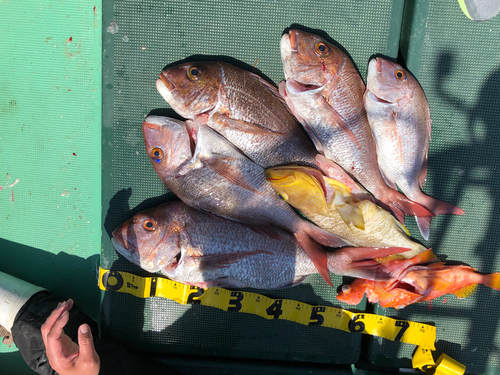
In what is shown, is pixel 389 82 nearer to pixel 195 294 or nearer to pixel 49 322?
pixel 195 294

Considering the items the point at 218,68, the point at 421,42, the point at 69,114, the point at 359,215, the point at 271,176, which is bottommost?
the point at 359,215

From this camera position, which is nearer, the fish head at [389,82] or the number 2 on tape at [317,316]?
the fish head at [389,82]

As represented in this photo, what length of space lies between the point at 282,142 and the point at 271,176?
0.25 meters

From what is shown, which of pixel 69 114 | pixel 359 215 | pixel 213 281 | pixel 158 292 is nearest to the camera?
pixel 359 215

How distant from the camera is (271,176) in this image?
6.31ft

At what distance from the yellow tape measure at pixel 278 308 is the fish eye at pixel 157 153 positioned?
930mm

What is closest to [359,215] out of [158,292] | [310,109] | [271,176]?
[271,176]

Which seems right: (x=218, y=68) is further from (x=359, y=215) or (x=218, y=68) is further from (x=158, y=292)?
(x=158, y=292)

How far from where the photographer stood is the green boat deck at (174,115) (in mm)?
2129

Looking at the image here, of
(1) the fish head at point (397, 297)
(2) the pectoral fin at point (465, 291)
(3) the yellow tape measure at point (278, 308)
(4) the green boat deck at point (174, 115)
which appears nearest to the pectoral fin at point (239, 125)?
(4) the green boat deck at point (174, 115)

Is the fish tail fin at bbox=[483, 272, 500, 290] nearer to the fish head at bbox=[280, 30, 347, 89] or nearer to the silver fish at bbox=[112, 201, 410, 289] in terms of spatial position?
the silver fish at bbox=[112, 201, 410, 289]

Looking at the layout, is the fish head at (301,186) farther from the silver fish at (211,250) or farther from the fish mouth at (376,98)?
the fish mouth at (376,98)

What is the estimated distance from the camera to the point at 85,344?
190 centimetres

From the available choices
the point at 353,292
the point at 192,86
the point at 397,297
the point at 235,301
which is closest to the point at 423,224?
the point at 397,297
